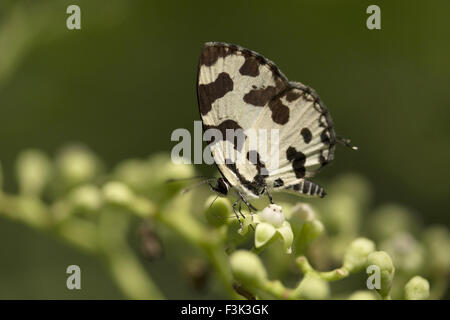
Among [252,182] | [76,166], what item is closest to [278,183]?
[252,182]

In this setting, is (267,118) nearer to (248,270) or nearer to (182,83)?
(248,270)

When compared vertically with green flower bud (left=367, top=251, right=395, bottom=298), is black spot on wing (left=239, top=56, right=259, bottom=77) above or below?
above

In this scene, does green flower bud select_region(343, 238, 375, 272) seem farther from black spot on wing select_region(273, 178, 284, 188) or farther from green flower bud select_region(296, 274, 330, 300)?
black spot on wing select_region(273, 178, 284, 188)

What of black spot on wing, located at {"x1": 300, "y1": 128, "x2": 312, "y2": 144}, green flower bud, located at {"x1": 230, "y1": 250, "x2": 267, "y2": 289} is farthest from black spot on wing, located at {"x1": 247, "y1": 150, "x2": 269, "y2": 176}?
green flower bud, located at {"x1": 230, "y1": 250, "x2": 267, "y2": 289}

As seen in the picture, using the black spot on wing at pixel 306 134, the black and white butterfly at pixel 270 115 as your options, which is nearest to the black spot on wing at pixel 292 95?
the black and white butterfly at pixel 270 115

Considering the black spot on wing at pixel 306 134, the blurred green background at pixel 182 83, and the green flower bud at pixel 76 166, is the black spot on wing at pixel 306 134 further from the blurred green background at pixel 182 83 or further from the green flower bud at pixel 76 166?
the blurred green background at pixel 182 83
